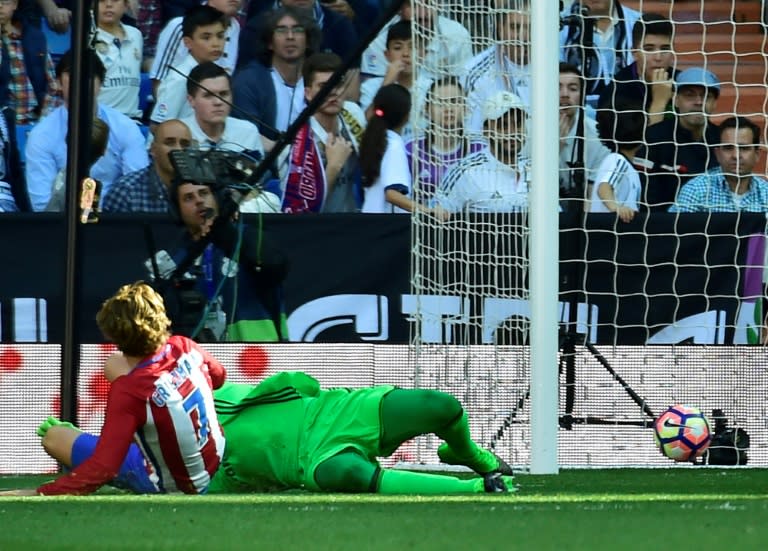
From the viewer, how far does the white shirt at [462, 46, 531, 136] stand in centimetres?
718

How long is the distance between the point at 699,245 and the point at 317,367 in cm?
212

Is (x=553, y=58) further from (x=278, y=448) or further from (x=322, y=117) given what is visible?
(x=322, y=117)

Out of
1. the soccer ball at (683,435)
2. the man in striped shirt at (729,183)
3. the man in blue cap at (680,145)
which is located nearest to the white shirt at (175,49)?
the man in blue cap at (680,145)

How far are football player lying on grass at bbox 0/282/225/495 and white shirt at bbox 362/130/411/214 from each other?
Result: 3.62 meters

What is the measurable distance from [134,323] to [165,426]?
36 cm

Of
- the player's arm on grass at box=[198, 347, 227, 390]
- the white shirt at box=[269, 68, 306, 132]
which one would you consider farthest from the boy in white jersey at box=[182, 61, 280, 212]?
the player's arm on grass at box=[198, 347, 227, 390]

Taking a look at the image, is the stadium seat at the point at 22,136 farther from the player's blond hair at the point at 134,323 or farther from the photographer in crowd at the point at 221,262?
the player's blond hair at the point at 134,323

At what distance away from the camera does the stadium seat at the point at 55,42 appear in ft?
31.6

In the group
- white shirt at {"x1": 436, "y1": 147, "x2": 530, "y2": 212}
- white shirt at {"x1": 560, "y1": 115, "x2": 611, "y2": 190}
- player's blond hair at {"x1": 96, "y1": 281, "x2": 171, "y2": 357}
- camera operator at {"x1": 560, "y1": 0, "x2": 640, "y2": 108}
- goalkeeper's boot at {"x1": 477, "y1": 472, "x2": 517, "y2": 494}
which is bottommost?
goalkeeper's boot at {"x1": 477, "y1": 472, "x2": 517, "y2": 494}

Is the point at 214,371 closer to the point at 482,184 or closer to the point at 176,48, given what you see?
the point at 482,184

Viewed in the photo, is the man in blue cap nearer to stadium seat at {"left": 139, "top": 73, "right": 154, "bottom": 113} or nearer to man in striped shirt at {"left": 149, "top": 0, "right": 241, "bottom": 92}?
man in striped shirt at {"left": 149, "top": 0, "right": 241, "bottom": 92}

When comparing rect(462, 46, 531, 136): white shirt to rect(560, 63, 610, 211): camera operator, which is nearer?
rect(462, 46, 531, 136): white shirt

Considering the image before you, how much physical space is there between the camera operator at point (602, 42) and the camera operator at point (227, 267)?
2034 millimetres

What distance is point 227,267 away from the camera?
7.89 m
